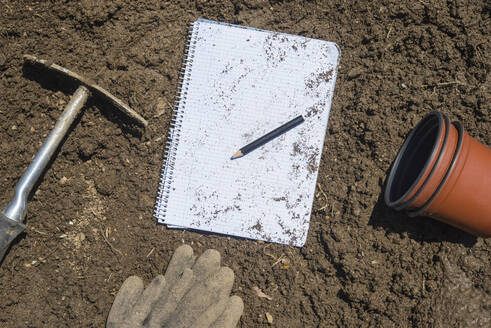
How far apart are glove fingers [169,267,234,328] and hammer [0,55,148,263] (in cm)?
99

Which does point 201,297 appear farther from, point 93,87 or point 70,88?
point 70,88

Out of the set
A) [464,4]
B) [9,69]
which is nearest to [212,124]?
[9,69]

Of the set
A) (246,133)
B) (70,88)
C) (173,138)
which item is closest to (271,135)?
(246,133)

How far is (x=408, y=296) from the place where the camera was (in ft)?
6.31

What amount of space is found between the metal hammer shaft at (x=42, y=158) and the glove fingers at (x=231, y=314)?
4.08ft

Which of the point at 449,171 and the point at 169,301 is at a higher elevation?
the point at 449,171

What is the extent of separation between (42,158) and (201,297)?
1183mm

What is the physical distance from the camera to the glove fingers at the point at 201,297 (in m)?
1.88

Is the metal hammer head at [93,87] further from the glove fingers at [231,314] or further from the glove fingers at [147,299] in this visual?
the glove fingers at [231,314]

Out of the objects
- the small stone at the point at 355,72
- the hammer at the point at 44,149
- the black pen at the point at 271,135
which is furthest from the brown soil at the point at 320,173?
the black pen at the point at 271,135

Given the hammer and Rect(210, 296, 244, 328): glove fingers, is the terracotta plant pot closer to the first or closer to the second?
Rect(210, 296, 244, 328): glove fingers

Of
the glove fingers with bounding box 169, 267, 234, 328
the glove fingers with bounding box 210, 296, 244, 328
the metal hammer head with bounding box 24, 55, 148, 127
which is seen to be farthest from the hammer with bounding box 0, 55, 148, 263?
the glove fingers with bounding box 210, 296, 244, 328

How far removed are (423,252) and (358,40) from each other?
51.6 inches

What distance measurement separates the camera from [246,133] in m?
2.07
